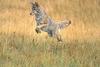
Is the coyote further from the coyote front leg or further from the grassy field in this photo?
the grassy field

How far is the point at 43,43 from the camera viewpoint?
12461 mm

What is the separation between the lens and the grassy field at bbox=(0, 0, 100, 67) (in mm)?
10852

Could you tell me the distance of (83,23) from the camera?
717 inches

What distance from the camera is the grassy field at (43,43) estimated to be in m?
10.9

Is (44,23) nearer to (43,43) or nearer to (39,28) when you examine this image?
(39,28)

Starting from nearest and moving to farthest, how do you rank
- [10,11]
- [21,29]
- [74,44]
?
1. [74,44]
2. [21,29]
3. [10,11]

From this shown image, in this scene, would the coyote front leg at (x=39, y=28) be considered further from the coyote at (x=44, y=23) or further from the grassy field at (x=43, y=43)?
the grassy field at (x=43, y=43)

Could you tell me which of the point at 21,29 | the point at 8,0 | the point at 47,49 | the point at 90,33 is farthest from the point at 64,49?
the point at 8,0

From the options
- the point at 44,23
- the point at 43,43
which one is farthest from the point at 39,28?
the point at 43,43

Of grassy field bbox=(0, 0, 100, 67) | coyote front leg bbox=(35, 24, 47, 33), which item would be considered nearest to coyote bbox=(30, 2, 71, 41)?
coyote front leg bbox=(35, 24, 47, 33)

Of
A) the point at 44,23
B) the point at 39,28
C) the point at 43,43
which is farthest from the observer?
the point at 44,23

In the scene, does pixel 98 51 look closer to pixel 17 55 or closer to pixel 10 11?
pixel 17 55

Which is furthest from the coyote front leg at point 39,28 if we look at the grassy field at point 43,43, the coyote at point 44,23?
the grassy field at point 43,43

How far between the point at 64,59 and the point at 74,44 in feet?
5.92
